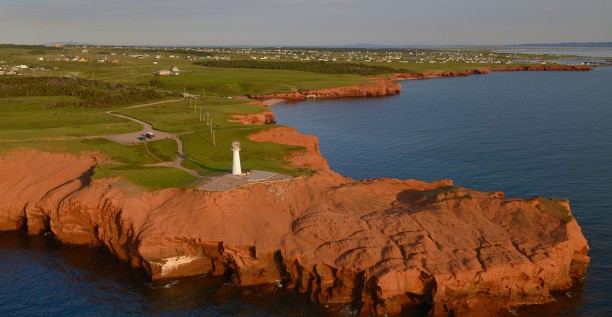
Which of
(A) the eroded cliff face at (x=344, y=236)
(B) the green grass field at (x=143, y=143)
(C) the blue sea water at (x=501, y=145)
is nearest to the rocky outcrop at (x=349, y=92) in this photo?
(C) the blue sea water at (x=501, y=145)

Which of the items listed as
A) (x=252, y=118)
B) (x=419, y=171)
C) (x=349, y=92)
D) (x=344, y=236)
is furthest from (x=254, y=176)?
(x=349, y=92)

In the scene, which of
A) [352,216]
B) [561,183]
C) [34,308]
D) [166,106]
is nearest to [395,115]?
[166,106]

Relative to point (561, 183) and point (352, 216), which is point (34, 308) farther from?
point (561, 183)

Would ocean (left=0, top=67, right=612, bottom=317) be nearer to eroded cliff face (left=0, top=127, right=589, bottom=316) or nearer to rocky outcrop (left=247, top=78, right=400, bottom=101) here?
eroded cliff face (left=0, top=127, right=589, bottom=316)

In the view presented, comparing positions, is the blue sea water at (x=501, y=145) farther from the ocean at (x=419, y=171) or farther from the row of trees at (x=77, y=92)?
the row of trees at (x=77, y=92)

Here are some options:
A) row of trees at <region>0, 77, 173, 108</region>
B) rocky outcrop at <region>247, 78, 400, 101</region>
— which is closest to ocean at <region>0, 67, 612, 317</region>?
rocky outcrop at <region>247, 78, 400, 101</region>

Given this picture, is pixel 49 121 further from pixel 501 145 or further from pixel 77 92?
pixel 501 145

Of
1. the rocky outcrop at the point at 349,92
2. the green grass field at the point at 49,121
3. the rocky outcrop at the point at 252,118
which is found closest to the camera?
the green grass field at the point at 49,121
